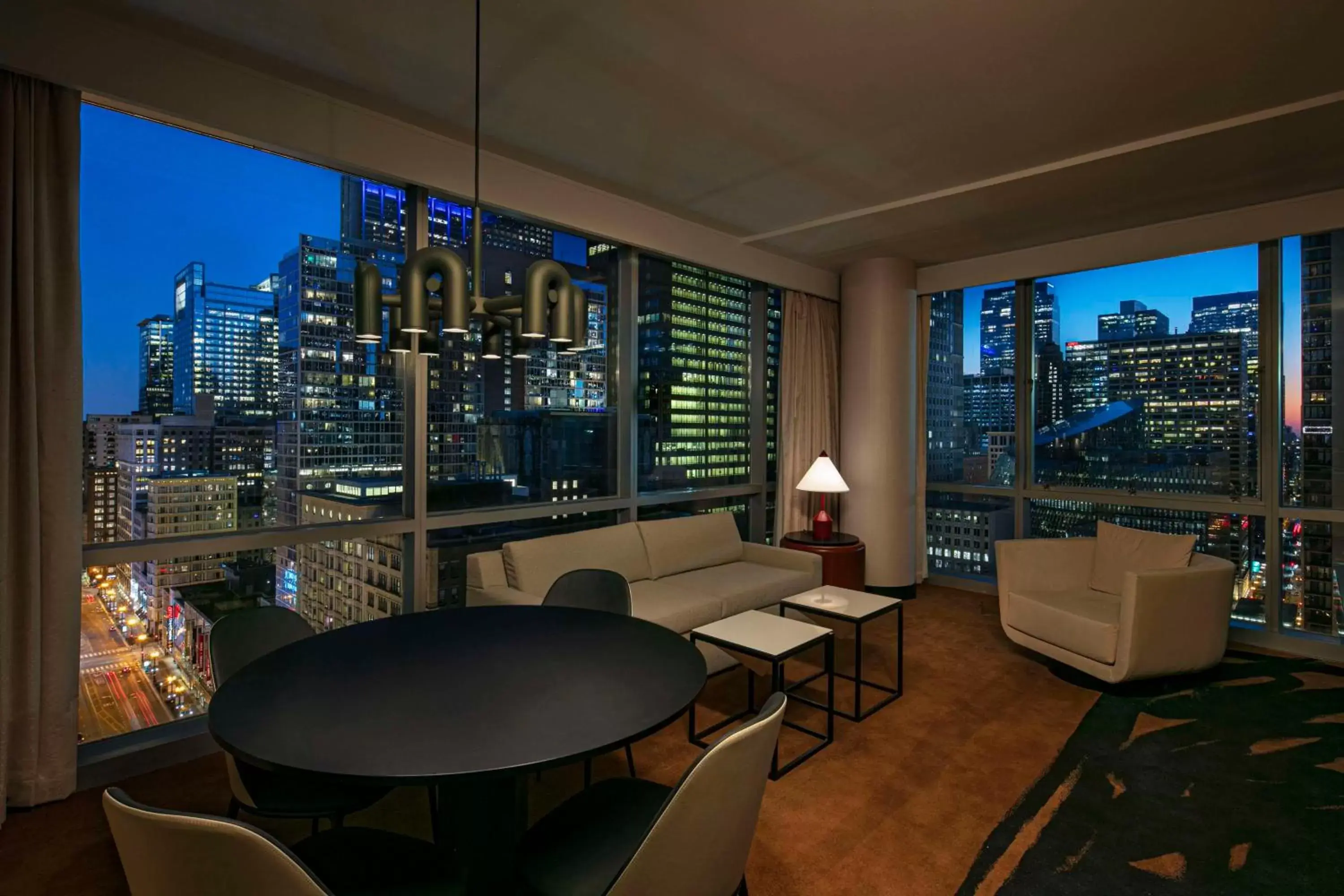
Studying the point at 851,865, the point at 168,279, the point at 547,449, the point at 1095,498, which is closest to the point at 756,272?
the point at 547,449

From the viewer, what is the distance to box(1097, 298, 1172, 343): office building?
4.56m

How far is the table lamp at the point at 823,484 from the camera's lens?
4641mm

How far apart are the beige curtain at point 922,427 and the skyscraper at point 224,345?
4.70 meters

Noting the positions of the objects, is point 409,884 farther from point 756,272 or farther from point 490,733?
point 756,272

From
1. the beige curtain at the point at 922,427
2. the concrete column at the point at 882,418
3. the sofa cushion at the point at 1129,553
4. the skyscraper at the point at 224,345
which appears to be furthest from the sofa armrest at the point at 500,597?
the beige curtain at the point at 922,427

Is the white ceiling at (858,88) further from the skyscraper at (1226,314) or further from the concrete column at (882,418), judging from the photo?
the concrete column at (882,418)

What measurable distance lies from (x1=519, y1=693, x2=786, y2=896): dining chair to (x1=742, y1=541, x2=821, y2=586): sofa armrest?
2755 mm

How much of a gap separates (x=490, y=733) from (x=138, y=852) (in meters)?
0.55

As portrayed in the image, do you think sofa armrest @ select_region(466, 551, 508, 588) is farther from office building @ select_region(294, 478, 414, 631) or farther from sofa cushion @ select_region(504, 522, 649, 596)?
office building @ select_region(294, 478, 414, 631)

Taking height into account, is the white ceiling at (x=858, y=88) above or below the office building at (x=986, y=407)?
above

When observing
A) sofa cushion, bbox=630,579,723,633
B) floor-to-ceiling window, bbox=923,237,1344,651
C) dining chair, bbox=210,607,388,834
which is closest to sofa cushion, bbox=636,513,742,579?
sofa cushion, bbox=630,579,723,633

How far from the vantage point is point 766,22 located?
2.20 m

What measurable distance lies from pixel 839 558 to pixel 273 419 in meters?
3.48

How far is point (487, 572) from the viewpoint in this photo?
10.5 feet
